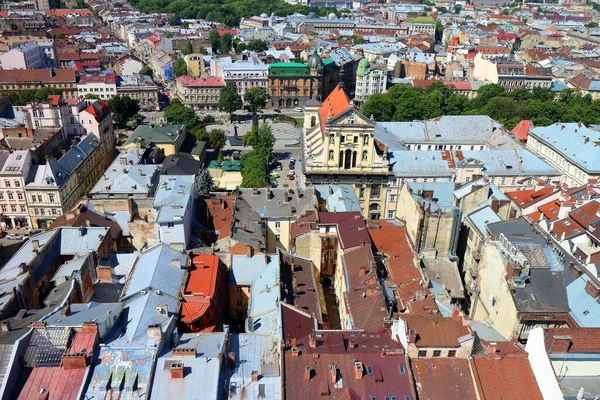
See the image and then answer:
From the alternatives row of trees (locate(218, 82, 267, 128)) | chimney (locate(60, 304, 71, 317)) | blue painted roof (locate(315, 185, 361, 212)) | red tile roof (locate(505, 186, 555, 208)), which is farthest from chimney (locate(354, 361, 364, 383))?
row of trees (locate(218, 82, 267, 128))

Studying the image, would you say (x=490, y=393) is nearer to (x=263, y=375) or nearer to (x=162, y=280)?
(x=263, y=375)

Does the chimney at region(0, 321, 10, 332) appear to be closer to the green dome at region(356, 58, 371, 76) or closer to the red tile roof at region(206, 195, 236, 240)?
the red tile roof at region(206, 195, 236, 240)

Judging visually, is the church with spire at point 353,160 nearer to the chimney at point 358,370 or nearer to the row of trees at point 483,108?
the chimney at point 358,370

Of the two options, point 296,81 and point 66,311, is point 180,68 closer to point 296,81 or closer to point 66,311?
point 296,81

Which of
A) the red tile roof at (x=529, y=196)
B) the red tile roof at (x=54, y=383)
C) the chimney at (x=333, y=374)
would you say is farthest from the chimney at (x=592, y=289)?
the red tile roof at (x=54, y=383)

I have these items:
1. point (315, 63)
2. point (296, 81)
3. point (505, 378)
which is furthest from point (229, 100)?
point (505, 378)

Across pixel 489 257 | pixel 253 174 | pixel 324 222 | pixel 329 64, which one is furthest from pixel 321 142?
pixel 329 64
